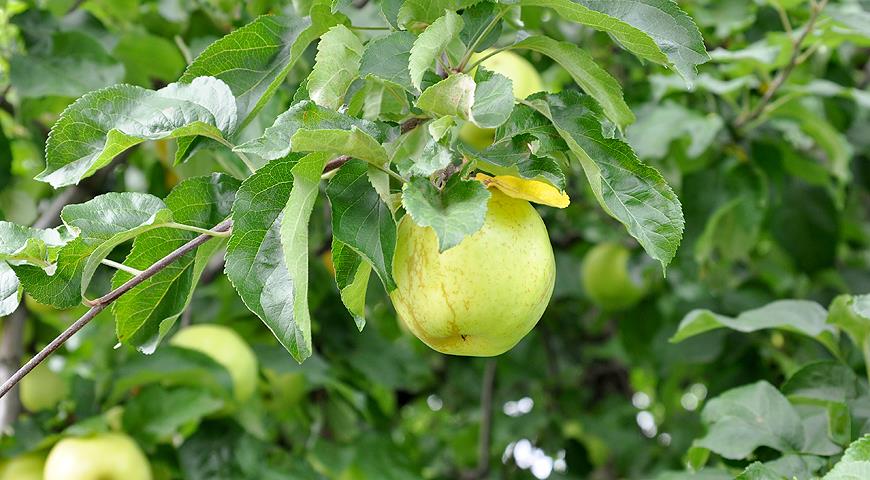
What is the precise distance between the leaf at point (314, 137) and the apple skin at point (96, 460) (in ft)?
3.08

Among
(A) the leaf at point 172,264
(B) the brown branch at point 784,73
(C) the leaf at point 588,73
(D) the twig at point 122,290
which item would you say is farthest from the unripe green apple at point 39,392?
(B) the brown branch at point 784,73

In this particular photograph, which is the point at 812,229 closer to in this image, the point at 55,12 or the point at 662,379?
the point at 662,379

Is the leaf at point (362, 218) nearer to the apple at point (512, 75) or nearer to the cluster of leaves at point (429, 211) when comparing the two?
the cluster of leaves at point (429, 211)

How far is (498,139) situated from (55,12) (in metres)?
1.40

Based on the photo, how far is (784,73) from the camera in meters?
2.06

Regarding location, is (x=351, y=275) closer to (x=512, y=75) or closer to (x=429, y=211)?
(x=429, y=211)

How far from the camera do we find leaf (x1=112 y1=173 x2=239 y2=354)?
969 mm

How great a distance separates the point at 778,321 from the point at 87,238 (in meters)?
A: 0.92

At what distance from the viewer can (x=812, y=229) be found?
2.42 m

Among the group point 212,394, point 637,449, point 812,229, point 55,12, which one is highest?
point 55,12

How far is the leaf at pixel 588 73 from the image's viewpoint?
3.18 ft

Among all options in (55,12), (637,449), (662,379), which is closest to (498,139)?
(55,12)

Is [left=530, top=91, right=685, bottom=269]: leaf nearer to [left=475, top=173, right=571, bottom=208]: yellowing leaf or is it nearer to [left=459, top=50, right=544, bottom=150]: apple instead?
[left=475, top=173, right=571, bottom=208]: yellowing leaf

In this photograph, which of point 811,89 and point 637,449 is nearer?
point 811,89
